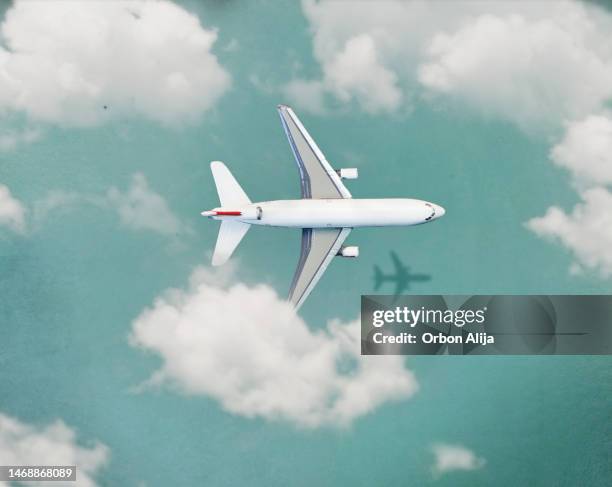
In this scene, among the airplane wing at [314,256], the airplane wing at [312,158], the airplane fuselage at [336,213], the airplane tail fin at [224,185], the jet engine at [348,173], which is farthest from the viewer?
the airplane wing at [312,158]

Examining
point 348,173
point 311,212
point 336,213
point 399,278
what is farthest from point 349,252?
point 348,173

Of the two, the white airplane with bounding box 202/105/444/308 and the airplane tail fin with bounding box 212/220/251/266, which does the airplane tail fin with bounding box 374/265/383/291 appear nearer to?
the white airplane with bounding box 202/105/444/308

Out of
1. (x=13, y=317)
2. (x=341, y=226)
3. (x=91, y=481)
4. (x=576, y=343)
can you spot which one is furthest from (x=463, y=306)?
(x=13, y=317)

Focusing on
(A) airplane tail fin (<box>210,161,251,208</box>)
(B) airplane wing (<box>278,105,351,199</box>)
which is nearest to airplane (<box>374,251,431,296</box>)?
(B) airplane wing (<box>278,105,351,199</box>)

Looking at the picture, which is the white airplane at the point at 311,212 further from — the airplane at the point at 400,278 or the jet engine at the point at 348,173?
the airplane at the point at 400,278

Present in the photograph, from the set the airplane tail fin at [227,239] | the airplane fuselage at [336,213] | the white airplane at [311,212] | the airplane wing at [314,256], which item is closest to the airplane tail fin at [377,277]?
the white airplane at [311,212]

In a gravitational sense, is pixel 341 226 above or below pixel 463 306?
above

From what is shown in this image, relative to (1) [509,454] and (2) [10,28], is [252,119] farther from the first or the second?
(1) [509,454]
